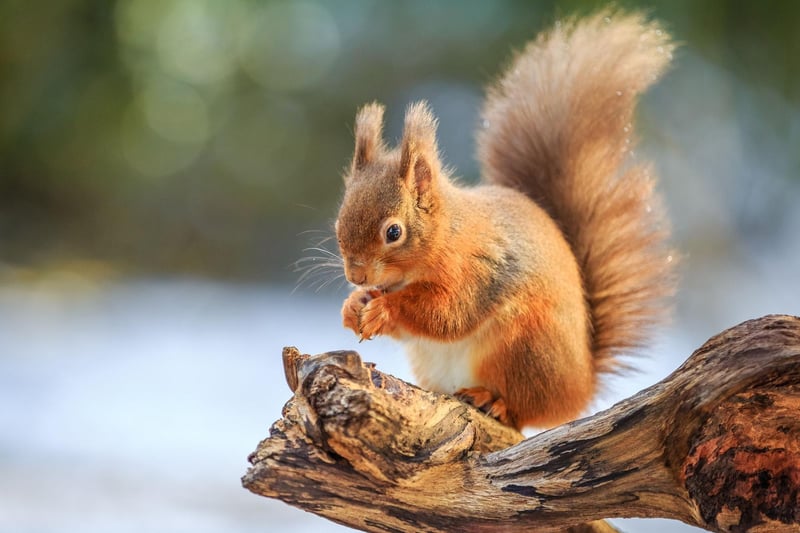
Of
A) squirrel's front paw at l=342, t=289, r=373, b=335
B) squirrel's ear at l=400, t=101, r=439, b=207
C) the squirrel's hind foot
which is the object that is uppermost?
squirrel's ear at l=400, t=101, r=439, b=207

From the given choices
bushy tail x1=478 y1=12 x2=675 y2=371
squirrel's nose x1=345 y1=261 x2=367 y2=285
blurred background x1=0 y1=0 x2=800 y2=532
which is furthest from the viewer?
blurred background x1=0 y1=0 x2=800 y2=532

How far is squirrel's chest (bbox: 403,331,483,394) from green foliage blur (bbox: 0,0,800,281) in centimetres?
161

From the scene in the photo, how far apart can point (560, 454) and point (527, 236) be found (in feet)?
1.58

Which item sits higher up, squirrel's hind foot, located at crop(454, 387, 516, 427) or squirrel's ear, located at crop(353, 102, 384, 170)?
squirrel's ear, located at crop(353, 102, 384, 170)

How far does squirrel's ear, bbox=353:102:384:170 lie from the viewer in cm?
147

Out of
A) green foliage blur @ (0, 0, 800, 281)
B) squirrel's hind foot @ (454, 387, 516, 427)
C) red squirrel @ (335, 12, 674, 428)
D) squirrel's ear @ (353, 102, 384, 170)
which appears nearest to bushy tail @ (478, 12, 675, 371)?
red squirrel @ (335, 12, 674, 428)

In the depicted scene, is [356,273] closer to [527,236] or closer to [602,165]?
[527,236]

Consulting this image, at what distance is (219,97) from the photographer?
384 centimetres

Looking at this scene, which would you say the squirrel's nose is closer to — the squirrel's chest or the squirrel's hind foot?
the squirrel's chest

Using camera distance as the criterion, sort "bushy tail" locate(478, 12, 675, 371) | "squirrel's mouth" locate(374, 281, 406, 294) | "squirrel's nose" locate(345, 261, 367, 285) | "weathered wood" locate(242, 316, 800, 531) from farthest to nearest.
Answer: "bushy tail" locate(478, 12, 675, 371) < "squirrel's mouth" locate(374, 281, 406, 294) < "squirrel's nose" locate(345, 261, 367, 285) < "weathered wood" locate(242, 316, 800, 531)

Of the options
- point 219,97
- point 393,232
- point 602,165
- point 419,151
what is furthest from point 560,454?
point 219,97

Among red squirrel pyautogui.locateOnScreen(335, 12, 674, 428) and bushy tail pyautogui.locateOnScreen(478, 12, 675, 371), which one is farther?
bushy tail pyautogui.locateOnScreen(478, 12, 675, 371)

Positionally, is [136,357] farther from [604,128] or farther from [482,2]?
[604,128]

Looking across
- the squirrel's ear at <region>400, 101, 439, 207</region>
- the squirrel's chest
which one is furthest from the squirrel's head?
the squirrel's chest
